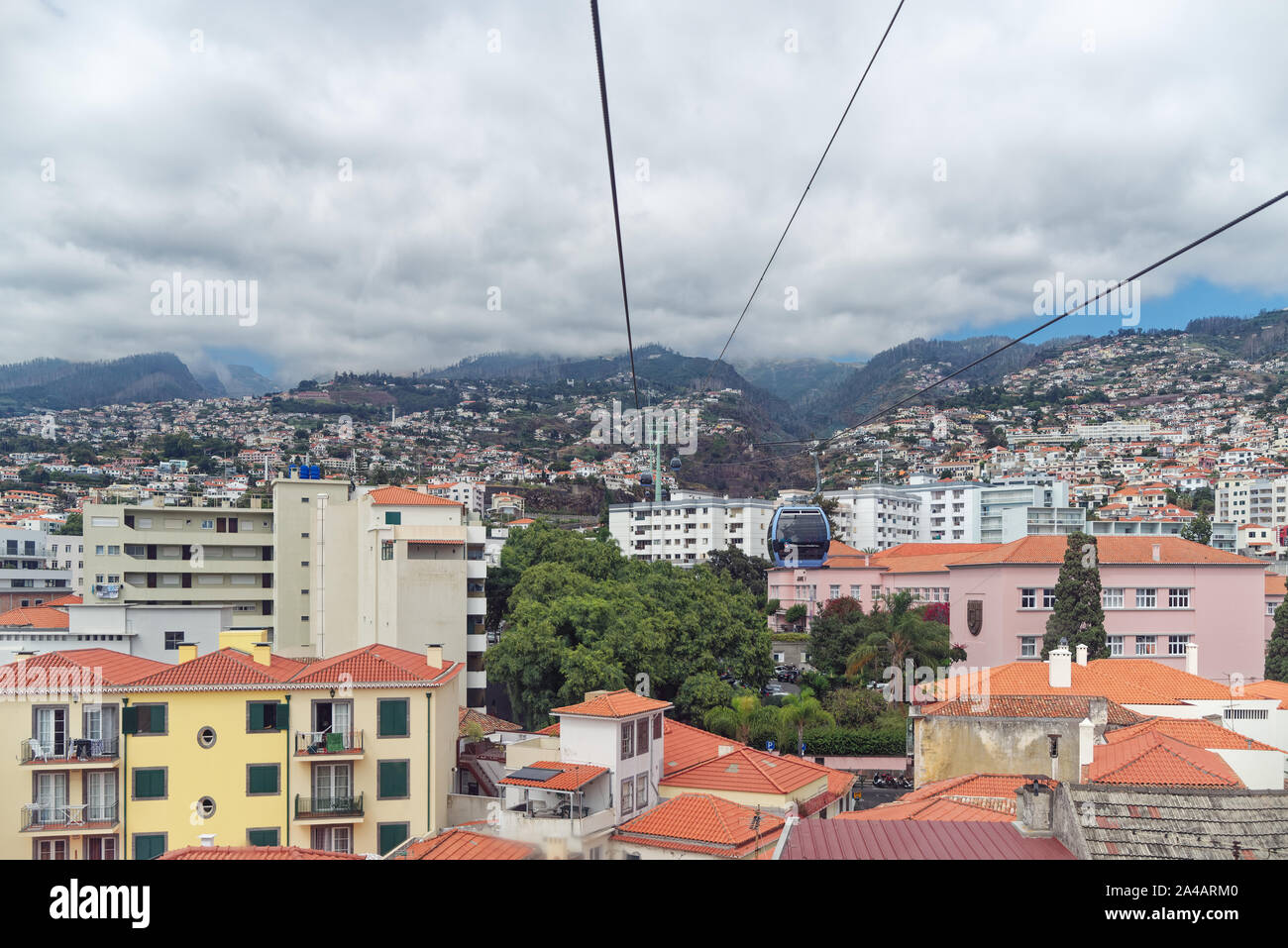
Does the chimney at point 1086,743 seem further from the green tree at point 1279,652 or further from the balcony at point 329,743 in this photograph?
the green tree at point 1279,652

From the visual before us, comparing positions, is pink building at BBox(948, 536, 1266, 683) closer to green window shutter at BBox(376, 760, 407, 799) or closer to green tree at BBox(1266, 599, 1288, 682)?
green tree at BBox(1266, 599, 1288, 682)

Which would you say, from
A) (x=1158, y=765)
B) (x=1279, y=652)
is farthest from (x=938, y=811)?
(x=1279, y=652)

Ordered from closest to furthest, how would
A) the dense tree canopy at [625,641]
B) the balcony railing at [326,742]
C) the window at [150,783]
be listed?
1. the window at [150,783]
2. the balcony railing at [326,742]
3. the dense tree canopy at [625,641]

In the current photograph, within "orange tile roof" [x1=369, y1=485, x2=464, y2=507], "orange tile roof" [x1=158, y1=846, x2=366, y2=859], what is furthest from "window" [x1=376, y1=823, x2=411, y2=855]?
"orange tile roof" [x1=369, y1=485, x2=464, y2=507]

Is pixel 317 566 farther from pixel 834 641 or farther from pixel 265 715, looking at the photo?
pixel 265 715

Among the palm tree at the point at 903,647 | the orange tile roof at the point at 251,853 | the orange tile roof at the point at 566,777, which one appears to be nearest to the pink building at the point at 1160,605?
the palm tree at the point at 903,647

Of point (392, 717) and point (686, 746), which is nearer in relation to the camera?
point (392, 717)
